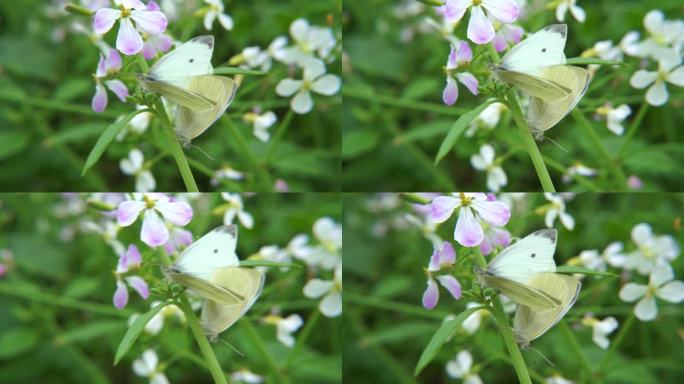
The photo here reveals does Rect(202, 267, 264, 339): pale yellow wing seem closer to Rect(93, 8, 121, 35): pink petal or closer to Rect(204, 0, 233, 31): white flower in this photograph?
Rect(93, 8, 121, 35): pink petal

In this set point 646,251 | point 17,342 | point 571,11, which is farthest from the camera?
point 17,342

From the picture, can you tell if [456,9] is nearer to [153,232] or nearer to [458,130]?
[458,130]

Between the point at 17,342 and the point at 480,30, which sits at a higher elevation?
the point at 480,30

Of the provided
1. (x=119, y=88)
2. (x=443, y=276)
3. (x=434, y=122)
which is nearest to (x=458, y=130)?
(x=443, y=276)

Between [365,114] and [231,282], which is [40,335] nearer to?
[365,114]

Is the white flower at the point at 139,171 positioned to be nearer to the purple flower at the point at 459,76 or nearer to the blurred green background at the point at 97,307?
the blurred green background at the point at 97,307

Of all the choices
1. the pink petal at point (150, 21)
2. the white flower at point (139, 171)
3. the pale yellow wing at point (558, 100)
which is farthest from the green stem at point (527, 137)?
the white flower at point (139, 171)

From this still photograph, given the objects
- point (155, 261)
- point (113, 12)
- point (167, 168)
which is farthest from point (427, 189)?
point (113, 12)

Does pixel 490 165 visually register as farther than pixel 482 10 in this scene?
Yes
